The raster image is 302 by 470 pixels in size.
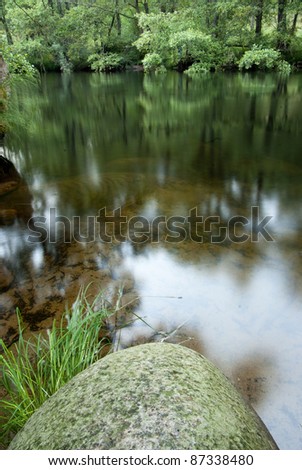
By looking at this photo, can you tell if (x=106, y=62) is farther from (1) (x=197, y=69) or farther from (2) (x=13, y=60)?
(2) (x=13, y=60)

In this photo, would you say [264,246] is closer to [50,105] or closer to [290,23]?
[50,105]

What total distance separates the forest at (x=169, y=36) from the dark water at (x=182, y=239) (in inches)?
686

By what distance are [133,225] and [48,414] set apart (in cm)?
380

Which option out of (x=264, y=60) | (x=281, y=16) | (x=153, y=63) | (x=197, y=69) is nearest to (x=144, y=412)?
(x=264, y=60)

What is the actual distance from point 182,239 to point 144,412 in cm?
351

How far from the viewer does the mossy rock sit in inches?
51.6

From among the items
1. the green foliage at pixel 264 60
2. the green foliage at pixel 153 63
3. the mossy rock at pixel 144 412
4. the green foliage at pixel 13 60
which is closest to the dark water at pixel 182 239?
the mossy rock at pixel 144 412

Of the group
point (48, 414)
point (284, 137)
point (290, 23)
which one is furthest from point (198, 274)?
point (290, 23)

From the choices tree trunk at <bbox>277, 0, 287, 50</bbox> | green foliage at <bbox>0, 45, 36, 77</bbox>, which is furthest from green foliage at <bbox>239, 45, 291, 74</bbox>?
green foliage at <bbox>0, 45, 36, 77</bbox>

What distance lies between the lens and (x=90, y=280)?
3.87 meters

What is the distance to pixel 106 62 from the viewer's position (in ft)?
99.0

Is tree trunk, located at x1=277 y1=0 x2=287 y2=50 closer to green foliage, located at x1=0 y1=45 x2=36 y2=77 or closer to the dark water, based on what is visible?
the dark water

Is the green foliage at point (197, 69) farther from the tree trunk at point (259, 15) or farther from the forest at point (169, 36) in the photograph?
the tree trunk at point (259, 15)

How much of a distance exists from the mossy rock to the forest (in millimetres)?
25001
